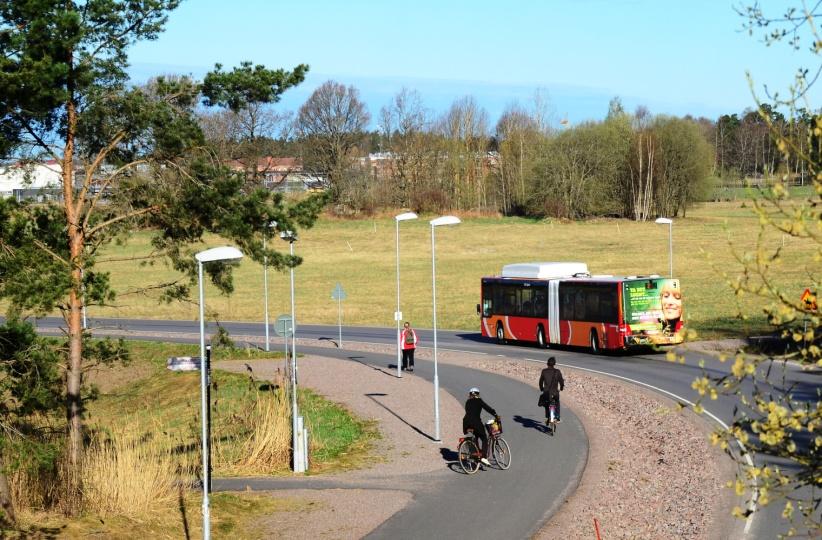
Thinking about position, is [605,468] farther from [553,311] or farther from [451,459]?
[553,311]

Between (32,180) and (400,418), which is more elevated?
(32,180)


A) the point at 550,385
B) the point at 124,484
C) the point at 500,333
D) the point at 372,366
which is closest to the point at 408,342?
the point at 372,366

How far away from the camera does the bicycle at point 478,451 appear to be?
1862 centimetres

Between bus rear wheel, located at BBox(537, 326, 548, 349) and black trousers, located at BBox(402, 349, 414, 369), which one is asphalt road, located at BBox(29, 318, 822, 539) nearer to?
bus rear wheel, located at BBox(537, 326, 548, 349)

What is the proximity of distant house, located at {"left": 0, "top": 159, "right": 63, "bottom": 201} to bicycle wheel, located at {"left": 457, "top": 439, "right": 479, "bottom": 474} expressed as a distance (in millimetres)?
9110

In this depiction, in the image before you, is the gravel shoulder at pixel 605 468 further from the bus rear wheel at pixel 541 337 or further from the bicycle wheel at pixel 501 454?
the bus rear wheel at pixel 541 337

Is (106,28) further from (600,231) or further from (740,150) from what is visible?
(740,150)

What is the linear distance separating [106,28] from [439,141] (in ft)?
292

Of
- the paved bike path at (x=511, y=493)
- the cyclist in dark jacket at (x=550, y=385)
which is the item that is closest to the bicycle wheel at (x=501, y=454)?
the paved bike path at (x=511, y=493)

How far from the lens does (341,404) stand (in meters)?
27.7

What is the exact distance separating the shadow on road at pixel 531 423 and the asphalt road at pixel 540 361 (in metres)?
0.36

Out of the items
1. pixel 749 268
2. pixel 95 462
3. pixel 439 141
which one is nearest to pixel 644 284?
pixel 95 462

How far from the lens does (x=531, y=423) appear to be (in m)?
23.8

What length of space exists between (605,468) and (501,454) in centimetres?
195
